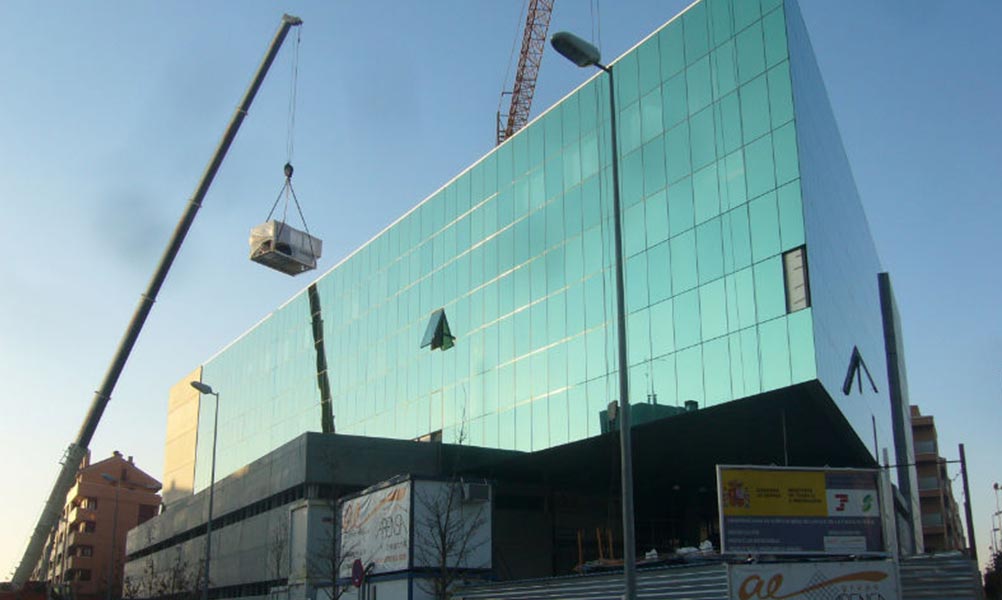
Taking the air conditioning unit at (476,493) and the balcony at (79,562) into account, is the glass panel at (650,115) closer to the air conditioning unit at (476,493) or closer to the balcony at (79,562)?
the air conditioning unit at (476,493)

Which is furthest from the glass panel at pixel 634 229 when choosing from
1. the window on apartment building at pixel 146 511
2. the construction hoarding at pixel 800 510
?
the window on apartment building at pixel 146 511

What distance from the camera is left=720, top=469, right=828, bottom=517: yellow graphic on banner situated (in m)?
27.3

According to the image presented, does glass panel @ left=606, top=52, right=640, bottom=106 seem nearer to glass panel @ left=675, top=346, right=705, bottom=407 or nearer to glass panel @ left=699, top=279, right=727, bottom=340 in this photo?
glass panel @ left=699, top=279, right=727, bottom=340

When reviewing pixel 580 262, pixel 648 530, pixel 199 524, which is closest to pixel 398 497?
pixel 580 262

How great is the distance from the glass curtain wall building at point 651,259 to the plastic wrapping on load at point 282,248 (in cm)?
754

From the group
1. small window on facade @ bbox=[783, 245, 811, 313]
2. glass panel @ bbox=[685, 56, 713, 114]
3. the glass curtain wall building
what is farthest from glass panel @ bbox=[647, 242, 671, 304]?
small window on facade @ bbox=[783, 245, 811, 313]

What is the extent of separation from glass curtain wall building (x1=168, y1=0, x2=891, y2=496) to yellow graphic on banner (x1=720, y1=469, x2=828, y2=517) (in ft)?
17.5

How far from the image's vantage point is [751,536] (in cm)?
2706

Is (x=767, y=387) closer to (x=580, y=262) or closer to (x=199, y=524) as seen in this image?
(x=580, y=262)

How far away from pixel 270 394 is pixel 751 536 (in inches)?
2239

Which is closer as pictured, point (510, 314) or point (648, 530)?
point (510, 314)

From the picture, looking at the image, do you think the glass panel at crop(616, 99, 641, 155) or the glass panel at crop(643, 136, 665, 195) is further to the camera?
the glass panel at crop(616, 99, 641, 155)

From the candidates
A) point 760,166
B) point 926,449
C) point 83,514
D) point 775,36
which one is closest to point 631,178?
point 760,166

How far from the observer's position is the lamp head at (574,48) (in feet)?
58.2
